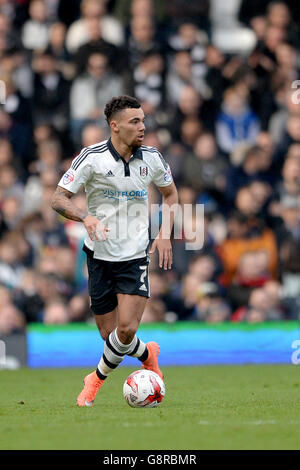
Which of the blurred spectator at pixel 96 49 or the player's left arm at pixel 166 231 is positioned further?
the blurred spectator at pixel 96 49

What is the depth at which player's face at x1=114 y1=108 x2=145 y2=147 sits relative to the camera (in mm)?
9133

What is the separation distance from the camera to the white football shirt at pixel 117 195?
9.09 meters

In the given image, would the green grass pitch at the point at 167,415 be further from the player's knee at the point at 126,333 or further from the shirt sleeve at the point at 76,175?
the shirt sleeve at the point at 76,175

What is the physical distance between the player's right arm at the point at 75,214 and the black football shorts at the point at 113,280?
0.59 m

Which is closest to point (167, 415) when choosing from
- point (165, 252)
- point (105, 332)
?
point (105, 332)

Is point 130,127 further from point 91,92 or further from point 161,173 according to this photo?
point 91,92

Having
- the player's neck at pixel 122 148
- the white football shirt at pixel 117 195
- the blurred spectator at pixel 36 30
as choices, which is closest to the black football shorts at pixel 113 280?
the white football shirt at pixel 117 195

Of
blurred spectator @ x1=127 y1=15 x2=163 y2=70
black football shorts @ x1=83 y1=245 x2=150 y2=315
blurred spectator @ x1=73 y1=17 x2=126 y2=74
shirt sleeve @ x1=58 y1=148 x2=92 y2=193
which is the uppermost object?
blurred spectator @ x1=127 y1=15 x2=163 y2=70

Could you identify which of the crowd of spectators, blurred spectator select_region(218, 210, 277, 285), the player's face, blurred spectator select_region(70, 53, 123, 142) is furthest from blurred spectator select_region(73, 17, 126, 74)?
the player's face

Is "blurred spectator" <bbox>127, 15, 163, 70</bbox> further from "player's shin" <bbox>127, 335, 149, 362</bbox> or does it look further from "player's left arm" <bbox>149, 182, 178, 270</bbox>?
"player's shin" <bbox>127, 335, 149, 362</bbox>

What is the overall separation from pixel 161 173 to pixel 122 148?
19.0 inches

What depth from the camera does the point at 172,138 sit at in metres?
16.6

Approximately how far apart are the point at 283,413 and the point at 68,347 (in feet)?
22.0

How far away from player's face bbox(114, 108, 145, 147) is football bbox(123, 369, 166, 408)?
2.05 m
